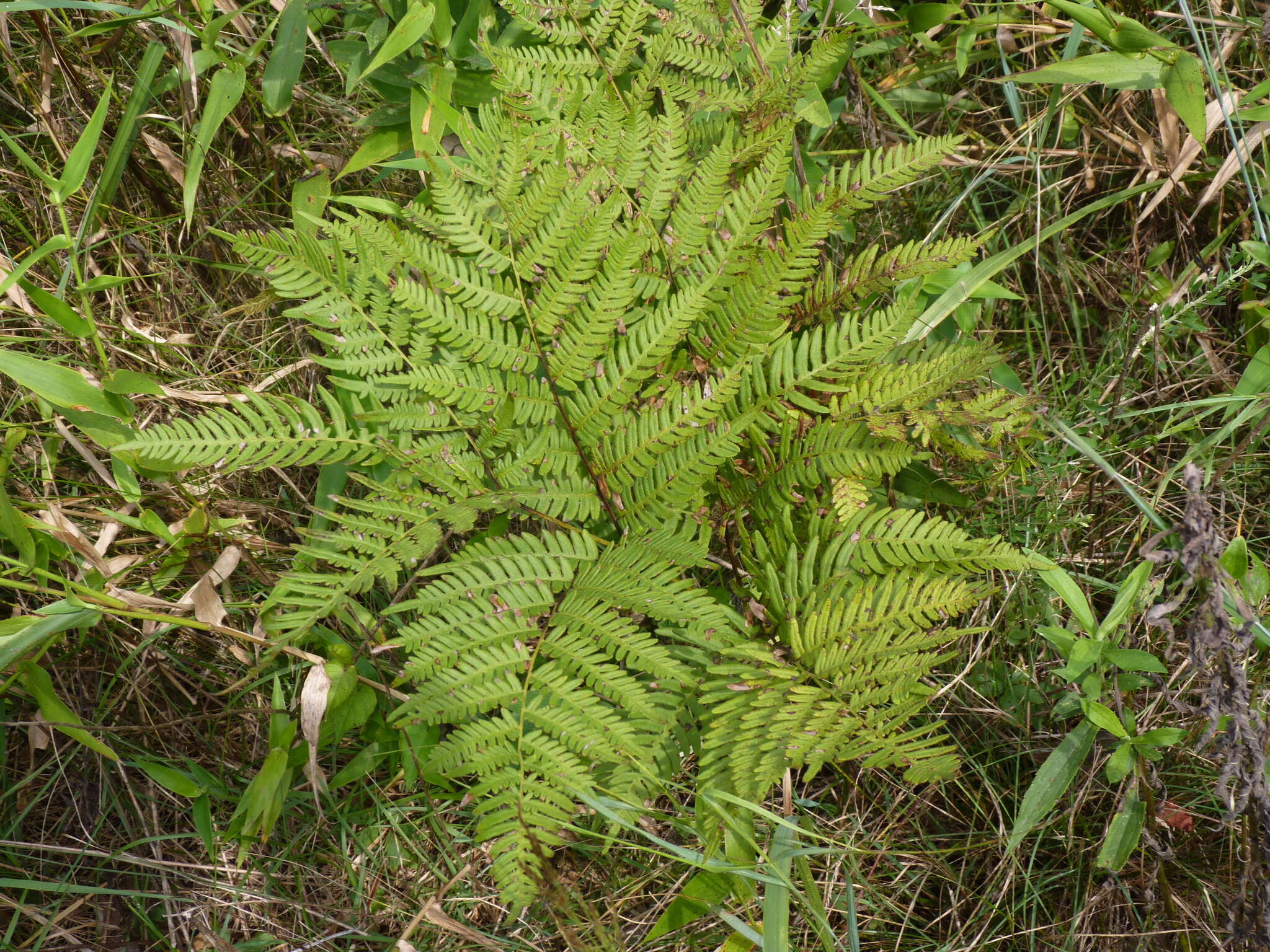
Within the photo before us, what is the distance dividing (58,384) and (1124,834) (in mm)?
2564

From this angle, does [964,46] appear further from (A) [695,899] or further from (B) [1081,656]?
(A) [695,899]

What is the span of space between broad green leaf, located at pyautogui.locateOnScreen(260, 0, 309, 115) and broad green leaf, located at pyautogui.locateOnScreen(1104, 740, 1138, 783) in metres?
2.57

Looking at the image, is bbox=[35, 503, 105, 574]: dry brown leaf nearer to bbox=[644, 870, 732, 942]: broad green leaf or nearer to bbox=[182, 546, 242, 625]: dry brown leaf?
bbox=[182, 546, 242, 625]: dry brown leaf

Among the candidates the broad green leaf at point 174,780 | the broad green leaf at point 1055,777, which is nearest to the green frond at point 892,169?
the broad green leaf at point 1055,777

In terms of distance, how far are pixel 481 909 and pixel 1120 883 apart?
1540mm

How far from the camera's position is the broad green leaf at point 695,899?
2.13 metres

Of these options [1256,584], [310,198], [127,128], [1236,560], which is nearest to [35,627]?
[310,198]

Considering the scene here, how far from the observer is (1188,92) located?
2342 mm

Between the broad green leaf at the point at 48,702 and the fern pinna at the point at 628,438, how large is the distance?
645 millimetres

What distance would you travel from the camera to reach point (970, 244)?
7.07ft

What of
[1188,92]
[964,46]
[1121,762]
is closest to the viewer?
[1121,762]

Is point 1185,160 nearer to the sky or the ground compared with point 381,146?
nearer to the ground

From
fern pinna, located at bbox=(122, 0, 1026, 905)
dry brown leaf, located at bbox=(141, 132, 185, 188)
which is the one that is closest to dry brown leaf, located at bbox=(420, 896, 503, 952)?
fern pinna, located at bbox=(122, 0, 1026, 905)

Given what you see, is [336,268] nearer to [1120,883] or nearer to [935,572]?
[935,572]
